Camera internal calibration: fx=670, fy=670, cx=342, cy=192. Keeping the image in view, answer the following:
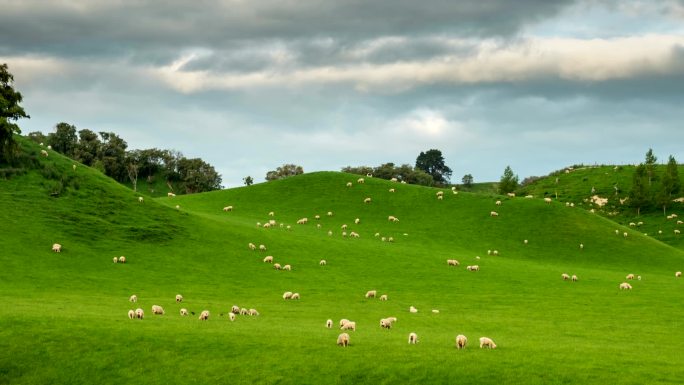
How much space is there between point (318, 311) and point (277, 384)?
16.8m

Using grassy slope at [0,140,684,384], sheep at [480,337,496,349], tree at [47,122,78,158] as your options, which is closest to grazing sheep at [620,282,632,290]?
grassy slope at [0,140,684,384]

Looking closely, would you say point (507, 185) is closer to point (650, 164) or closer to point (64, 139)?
point (650, 164)

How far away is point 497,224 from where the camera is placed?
103188mm

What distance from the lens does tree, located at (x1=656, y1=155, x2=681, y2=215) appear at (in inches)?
5531

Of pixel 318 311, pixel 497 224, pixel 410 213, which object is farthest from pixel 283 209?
pixel 318 311

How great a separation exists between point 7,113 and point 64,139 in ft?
353

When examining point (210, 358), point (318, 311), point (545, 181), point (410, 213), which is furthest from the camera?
point (545, 181)

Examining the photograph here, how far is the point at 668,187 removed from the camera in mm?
142125

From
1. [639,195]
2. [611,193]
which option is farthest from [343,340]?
[611,193]

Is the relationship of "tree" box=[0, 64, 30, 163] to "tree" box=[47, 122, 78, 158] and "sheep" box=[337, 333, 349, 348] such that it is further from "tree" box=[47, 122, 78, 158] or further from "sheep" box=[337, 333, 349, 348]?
"tree" box=[47, 122, 78, 158]

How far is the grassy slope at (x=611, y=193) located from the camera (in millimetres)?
132750

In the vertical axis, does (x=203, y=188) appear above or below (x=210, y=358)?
above

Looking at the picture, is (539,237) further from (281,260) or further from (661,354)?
(661,354)

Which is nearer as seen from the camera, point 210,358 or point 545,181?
point 210,358
